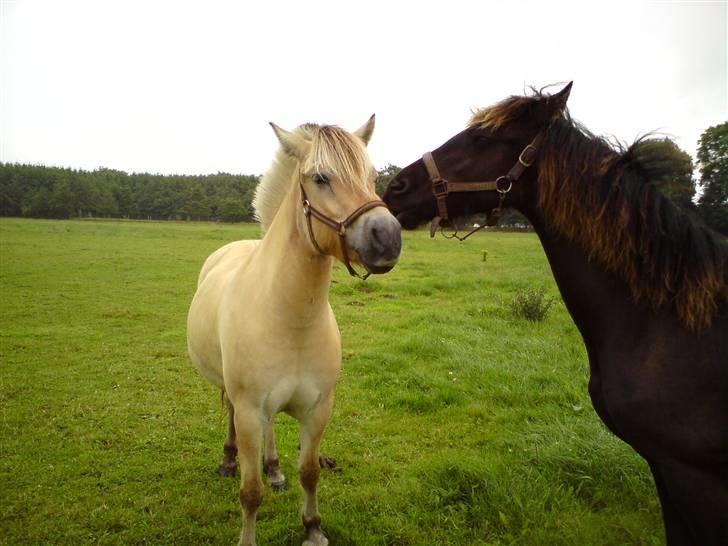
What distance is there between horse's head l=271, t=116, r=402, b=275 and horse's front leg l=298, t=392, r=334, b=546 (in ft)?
3.91

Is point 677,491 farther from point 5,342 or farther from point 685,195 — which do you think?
point 5,342

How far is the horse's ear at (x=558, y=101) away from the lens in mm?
2230

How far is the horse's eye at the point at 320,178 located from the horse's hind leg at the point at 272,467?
2491mm

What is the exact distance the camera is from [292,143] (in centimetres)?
265

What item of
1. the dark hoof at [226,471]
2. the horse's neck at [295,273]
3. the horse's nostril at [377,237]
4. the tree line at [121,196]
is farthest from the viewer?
the tree line at [121,196]

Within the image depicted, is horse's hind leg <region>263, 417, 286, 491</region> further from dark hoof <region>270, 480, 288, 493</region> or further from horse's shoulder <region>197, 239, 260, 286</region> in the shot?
horse's shoulder <region>197, 239, 260, 286</region>

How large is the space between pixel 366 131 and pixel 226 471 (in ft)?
11.2

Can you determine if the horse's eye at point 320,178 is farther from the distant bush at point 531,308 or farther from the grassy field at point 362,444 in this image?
the distant bush at point 531,308

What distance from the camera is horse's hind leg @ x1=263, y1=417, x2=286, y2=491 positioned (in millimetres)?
4039

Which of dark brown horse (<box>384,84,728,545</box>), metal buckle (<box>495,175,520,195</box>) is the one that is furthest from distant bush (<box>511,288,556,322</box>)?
metal buckle (<box>495,175,520,195</box>)

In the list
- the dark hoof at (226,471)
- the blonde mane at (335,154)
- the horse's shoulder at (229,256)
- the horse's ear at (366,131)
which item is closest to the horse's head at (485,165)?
the blonde mane at (335,154)

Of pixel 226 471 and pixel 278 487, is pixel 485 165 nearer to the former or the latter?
pixel 278 487

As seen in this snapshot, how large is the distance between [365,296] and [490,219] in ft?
34.6

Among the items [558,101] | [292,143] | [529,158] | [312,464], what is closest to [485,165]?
[529,158]
